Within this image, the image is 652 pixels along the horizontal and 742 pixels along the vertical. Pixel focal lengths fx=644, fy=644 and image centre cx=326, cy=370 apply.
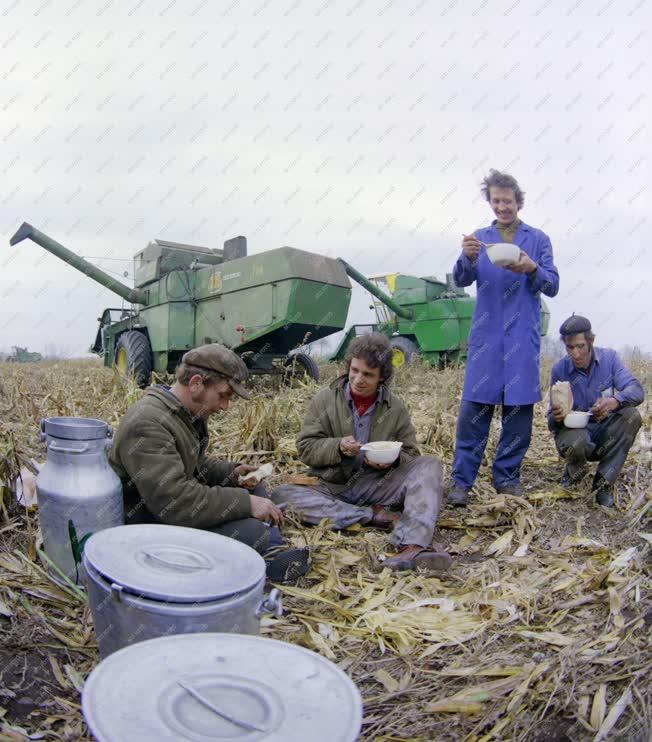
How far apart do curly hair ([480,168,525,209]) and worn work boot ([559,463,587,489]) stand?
197 centimetres

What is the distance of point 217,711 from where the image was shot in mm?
1385

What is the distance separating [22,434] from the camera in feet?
18.1

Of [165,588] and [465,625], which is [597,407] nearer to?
[465,625]

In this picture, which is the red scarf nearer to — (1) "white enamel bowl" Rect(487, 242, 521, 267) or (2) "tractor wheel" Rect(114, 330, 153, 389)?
(1) "white enamel bowl" Rect(487, 242, 521, 267)

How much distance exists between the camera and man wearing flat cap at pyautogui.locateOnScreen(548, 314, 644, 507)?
451 centimetres

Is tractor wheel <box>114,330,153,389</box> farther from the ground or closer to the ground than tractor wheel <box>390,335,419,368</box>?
farther from the ground

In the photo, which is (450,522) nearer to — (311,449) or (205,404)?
(311,449)

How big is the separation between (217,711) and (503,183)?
398 centimetres

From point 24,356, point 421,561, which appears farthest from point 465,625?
point 24,356

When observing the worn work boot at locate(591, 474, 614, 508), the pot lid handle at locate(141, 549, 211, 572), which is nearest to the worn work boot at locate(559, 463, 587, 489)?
the worn work boot at locate(591, 474, 614, 508)

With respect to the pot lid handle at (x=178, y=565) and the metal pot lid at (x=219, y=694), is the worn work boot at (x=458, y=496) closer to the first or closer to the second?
the pot lid handle at (x=178, y=565)

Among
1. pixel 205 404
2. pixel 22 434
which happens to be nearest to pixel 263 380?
pixel 22 434

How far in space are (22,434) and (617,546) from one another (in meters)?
4.66

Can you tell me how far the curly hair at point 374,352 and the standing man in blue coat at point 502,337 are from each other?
94 cm
